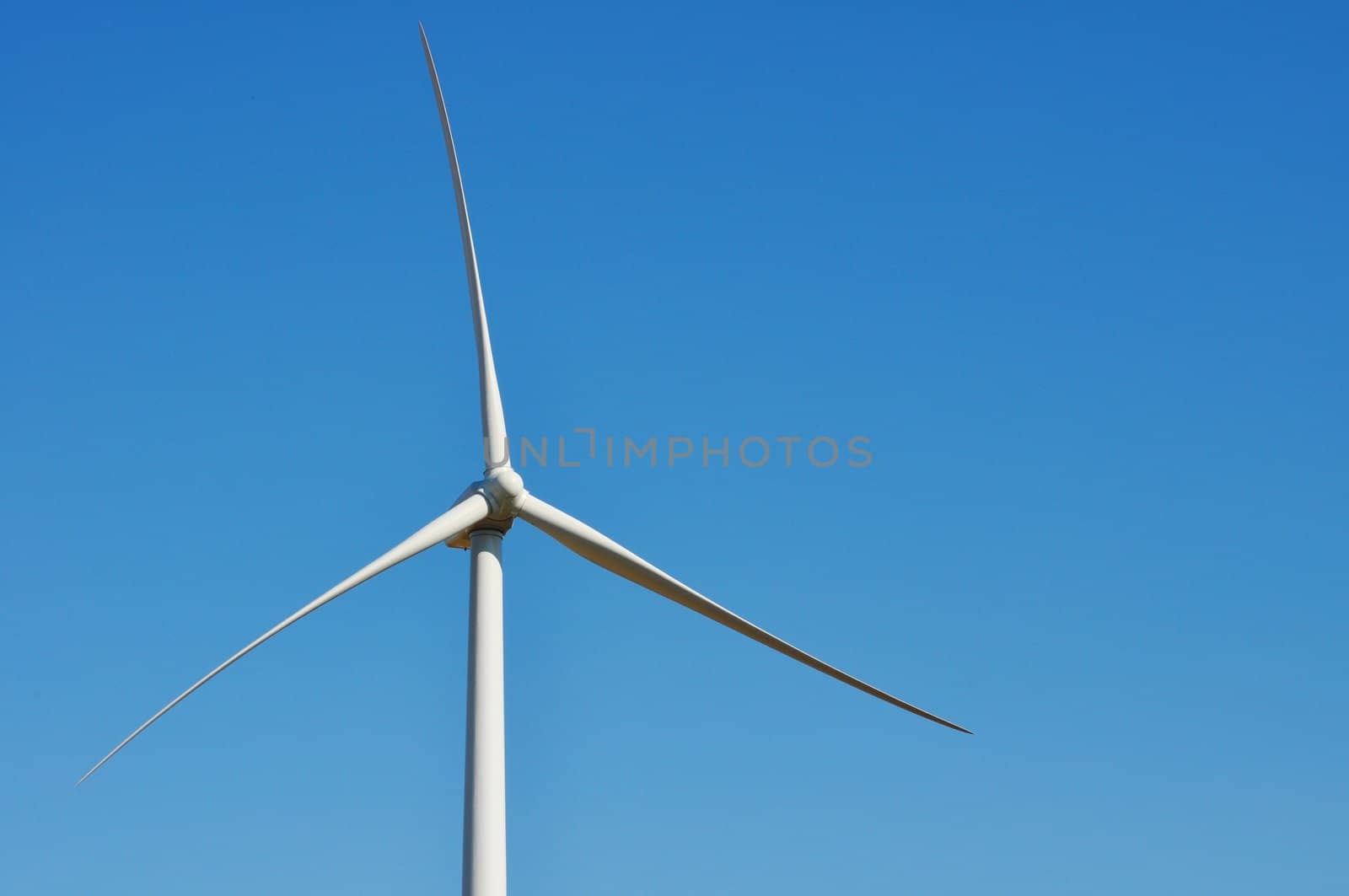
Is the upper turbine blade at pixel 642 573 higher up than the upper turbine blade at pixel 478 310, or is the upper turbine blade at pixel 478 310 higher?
the upper turbine blade at pixel 478 310

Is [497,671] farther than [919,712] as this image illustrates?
No

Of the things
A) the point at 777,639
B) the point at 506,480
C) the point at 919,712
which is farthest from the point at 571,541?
the point at 919,712

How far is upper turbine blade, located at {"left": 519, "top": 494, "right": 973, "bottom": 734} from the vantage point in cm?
2502

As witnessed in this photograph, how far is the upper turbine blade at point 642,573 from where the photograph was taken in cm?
2502

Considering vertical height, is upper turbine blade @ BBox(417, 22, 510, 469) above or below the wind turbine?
above

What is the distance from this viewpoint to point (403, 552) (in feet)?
78.2

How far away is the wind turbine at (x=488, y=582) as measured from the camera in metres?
22.2

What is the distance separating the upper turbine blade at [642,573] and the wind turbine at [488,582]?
0.06 feet

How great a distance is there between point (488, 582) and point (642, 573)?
275cm

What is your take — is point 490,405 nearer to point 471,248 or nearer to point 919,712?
point 471,248

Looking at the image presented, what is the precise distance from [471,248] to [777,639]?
8078 mm

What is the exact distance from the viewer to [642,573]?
25.5 m

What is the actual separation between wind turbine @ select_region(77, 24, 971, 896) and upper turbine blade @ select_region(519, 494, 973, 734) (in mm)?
19

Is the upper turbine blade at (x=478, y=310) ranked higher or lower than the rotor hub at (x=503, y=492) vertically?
higher
